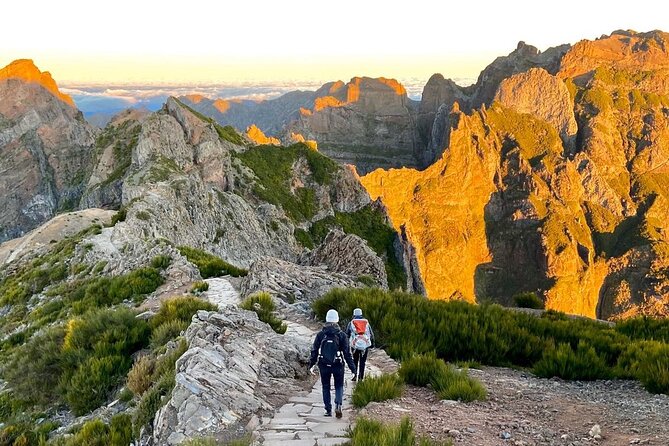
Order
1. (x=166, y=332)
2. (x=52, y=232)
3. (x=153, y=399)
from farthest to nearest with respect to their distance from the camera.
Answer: (x=52, y=232)
(x=166, y=332)
(x=153, y=399)

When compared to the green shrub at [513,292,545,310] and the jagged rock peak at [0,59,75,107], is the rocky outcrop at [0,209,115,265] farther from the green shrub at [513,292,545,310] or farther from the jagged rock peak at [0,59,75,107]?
the jagged rock peak at [0,59,75,107]

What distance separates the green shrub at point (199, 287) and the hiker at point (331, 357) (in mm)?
10910

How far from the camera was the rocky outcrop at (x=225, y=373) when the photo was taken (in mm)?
7066

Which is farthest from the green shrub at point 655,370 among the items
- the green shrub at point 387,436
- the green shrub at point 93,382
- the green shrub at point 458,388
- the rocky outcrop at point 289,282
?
the green shrub at point 93,382

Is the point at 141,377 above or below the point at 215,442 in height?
below

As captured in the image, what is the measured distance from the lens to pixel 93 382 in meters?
10.2

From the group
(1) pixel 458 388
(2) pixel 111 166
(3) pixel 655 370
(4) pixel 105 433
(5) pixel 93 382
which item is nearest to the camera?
(4) pixel 105 433

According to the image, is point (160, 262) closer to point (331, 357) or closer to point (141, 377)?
point (141, 377)

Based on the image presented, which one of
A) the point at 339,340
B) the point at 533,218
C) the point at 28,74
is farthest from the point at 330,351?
the point at 28,74

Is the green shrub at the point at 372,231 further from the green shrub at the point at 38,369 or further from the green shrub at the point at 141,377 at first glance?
the green shrub at the point at 141,377

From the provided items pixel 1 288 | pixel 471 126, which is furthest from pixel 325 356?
pixel 471 126

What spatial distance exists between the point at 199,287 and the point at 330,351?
38.2ft

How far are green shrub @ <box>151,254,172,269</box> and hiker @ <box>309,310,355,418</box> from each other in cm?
1453

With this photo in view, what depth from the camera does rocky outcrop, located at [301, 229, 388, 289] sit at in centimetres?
2889
